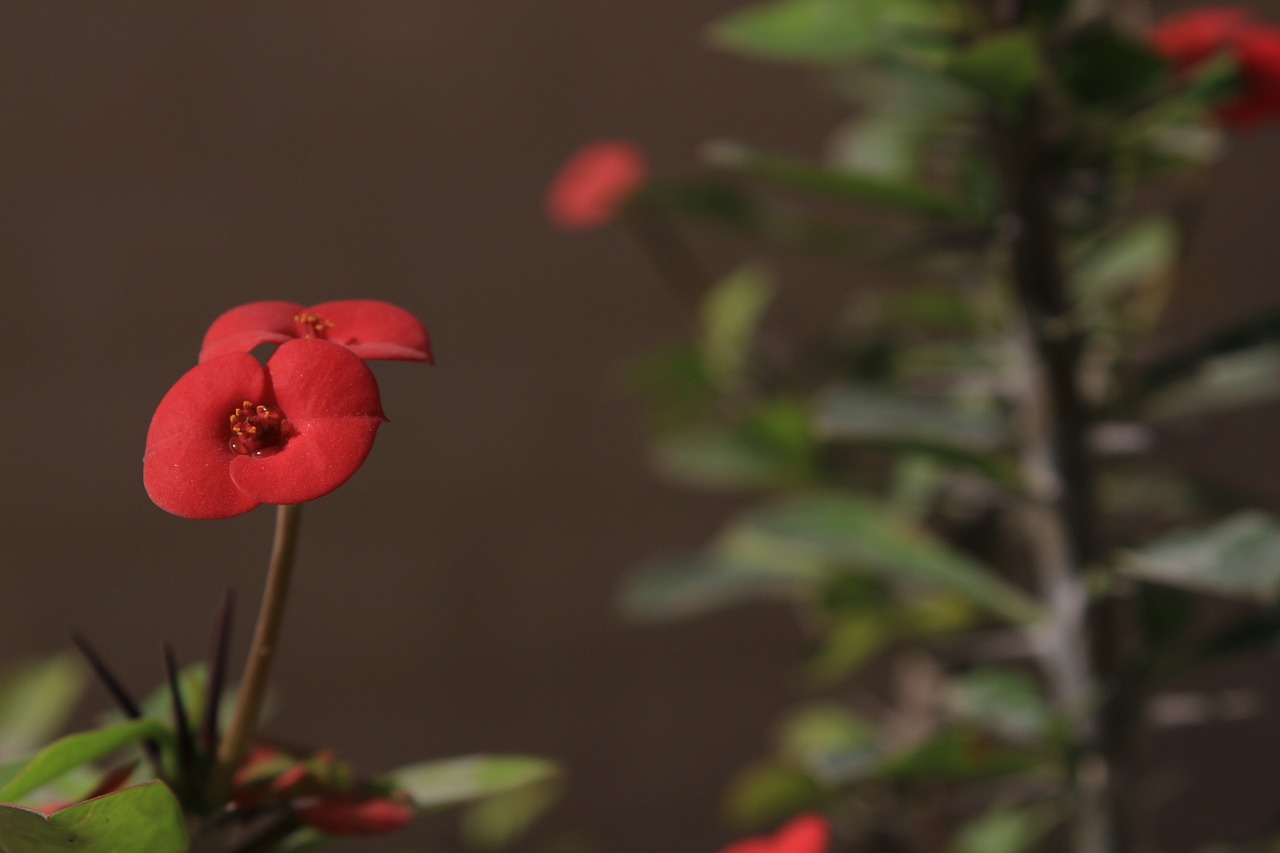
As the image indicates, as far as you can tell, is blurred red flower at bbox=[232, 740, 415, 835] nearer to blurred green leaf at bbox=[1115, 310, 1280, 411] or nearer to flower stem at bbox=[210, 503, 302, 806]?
flower stem at bbox=[210, 503, 302, 806]

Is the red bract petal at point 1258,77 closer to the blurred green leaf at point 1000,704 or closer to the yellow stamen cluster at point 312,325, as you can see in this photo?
the blurred green leaf at point 1000,704

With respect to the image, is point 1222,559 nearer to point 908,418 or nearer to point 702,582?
point 908,418

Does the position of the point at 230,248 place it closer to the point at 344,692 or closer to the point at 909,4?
the point at 344,692

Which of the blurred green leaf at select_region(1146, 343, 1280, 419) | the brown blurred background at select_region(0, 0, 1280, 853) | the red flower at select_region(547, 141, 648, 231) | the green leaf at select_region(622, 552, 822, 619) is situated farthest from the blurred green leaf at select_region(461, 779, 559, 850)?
the blurred green leaf at select_region(1146, 343, 1280, 419)

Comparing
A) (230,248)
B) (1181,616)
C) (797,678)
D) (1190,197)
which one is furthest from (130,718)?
(797,678)

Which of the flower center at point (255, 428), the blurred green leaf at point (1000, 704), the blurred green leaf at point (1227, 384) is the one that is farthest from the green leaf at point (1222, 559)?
the flower center at point (255, 428)

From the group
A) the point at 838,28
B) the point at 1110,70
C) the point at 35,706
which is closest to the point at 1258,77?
the point at 1110,70
